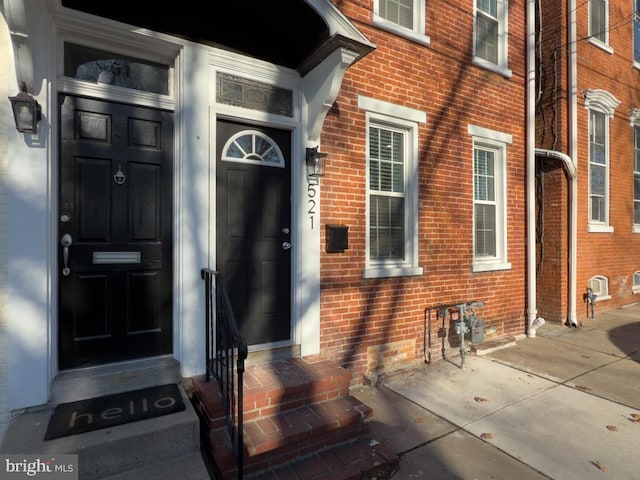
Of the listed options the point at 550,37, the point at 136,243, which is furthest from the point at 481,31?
the point at 136,243

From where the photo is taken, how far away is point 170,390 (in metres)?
2.82

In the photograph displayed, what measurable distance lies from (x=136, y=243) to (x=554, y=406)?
4091 mm

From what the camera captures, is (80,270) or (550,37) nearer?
(80,270)

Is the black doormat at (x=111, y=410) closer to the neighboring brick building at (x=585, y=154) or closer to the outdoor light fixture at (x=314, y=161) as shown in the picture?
the outdoor light fixture at (x=314, y=161)

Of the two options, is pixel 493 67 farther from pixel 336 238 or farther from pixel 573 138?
pixel 336 238

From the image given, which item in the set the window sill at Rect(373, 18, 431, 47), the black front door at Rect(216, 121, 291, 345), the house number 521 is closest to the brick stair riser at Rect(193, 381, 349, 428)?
the black front door at Rect(216, 121, 291, 345)

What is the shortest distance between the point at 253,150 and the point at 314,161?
0.61 metres

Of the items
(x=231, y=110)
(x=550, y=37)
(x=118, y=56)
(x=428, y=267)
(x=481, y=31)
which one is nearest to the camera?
(x=118, y=56)

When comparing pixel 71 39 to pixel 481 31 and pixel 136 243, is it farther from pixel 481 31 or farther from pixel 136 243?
pixel 481 31

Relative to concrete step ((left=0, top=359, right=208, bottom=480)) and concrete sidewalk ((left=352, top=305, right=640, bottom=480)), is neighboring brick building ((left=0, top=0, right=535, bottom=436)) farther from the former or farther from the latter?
concrete sidewalk ((left=352, top=305, right=640, bottom=480))

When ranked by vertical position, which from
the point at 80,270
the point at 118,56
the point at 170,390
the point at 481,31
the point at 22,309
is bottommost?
the point at 170,390

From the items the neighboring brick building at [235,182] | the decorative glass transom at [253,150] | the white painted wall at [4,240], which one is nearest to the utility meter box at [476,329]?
the neighboring brick building at [235,182]

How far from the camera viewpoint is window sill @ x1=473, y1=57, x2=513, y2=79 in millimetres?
5069

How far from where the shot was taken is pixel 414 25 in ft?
14.9
